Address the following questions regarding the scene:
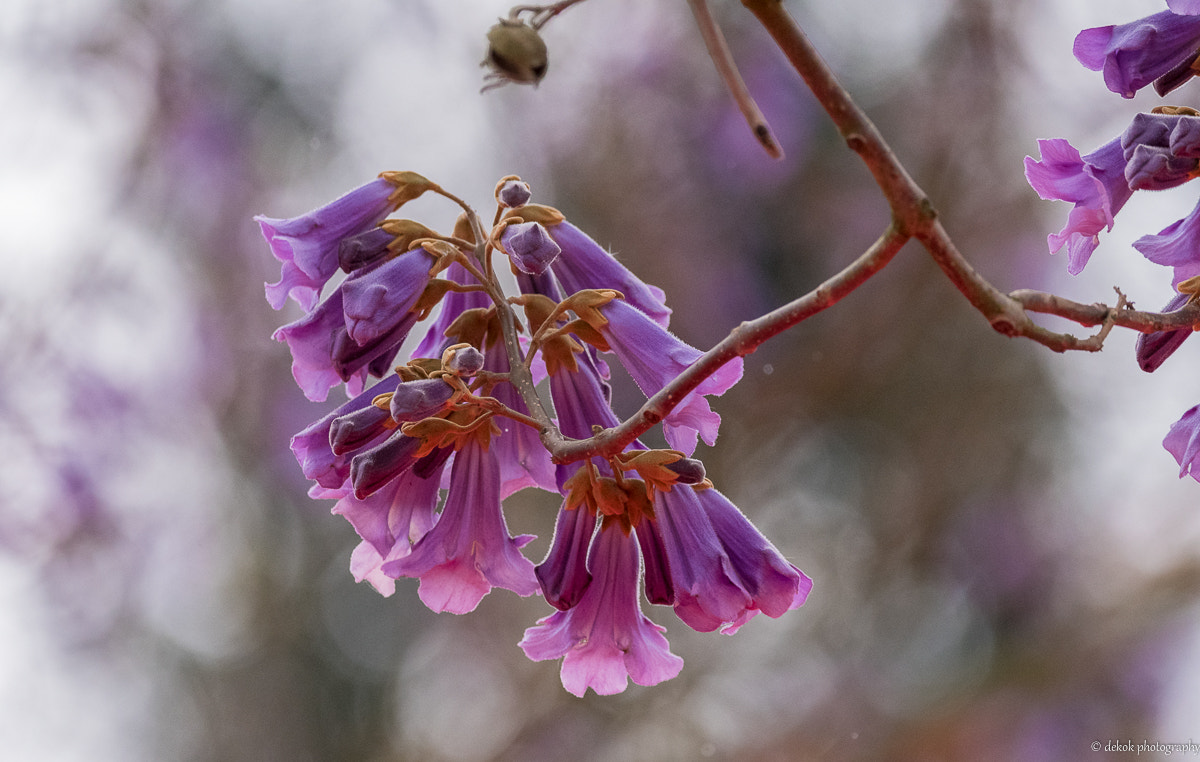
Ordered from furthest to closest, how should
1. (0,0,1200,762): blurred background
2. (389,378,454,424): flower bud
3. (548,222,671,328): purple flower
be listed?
(0,0,1200,762): blurred background → (548,222,671,328): purple flower → (389,378,454,424): flower bud

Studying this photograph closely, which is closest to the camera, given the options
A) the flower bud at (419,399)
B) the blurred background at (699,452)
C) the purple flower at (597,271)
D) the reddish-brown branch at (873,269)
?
the reddish-brown branch at (873,269)

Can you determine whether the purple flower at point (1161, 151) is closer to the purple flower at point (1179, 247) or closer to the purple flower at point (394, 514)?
the purple flower at point (1179, 247)

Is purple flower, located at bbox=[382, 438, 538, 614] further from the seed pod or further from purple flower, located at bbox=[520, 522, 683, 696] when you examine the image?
the seed pod

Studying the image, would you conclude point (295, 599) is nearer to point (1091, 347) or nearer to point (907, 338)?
point (907, 338)

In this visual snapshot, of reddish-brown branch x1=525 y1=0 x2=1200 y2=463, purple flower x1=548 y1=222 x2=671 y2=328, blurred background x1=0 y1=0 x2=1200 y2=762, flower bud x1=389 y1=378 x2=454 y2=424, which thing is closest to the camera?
reddish-brown branch x1=525 y1=0 x2=1200 y2=463

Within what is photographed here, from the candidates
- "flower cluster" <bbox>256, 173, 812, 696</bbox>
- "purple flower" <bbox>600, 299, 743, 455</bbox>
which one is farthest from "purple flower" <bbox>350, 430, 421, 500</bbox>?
"purple flower" <bbox>600, 299, 743, 455</bbox>

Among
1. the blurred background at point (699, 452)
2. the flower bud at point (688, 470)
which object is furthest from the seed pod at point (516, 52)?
the blurred background at point (699, 452)

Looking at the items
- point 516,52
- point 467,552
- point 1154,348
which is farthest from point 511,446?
point 1154,348
